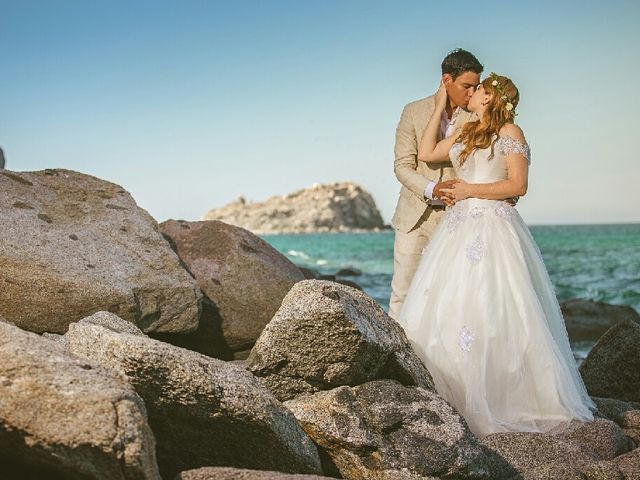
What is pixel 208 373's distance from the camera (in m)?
4.07

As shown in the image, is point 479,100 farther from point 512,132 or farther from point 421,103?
point 421,103

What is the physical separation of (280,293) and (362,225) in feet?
459

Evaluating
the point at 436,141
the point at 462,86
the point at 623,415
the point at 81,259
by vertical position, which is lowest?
the point at 623,415

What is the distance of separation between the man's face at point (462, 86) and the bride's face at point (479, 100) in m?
0.14

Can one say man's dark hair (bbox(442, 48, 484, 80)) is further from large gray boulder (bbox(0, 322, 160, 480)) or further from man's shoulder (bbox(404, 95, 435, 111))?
large gray boulder (bbox(0, 322, 160, 480))

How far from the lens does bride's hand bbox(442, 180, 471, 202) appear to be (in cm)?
723

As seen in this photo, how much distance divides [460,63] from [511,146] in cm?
99

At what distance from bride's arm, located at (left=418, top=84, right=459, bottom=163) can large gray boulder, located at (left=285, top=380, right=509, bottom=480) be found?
3.20 metres

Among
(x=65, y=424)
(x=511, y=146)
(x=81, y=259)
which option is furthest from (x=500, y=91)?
(x=65, y=424)

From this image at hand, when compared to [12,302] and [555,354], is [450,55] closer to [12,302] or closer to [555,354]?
[555,354]

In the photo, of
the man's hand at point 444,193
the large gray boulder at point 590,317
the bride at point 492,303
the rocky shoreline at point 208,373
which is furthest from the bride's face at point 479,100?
the large gray boulder at point 590,317

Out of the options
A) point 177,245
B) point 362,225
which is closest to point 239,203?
point 362,225

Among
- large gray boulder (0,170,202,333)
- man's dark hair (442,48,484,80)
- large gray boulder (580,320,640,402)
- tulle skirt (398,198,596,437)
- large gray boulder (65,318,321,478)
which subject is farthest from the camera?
large gray boulder (580,320,640,402)

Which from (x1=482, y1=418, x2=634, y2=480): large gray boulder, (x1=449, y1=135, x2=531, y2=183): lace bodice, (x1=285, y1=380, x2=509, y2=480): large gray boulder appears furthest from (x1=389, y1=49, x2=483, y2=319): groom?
(x1=285, y1=380, x2=509, y2=480): large gray boulder
